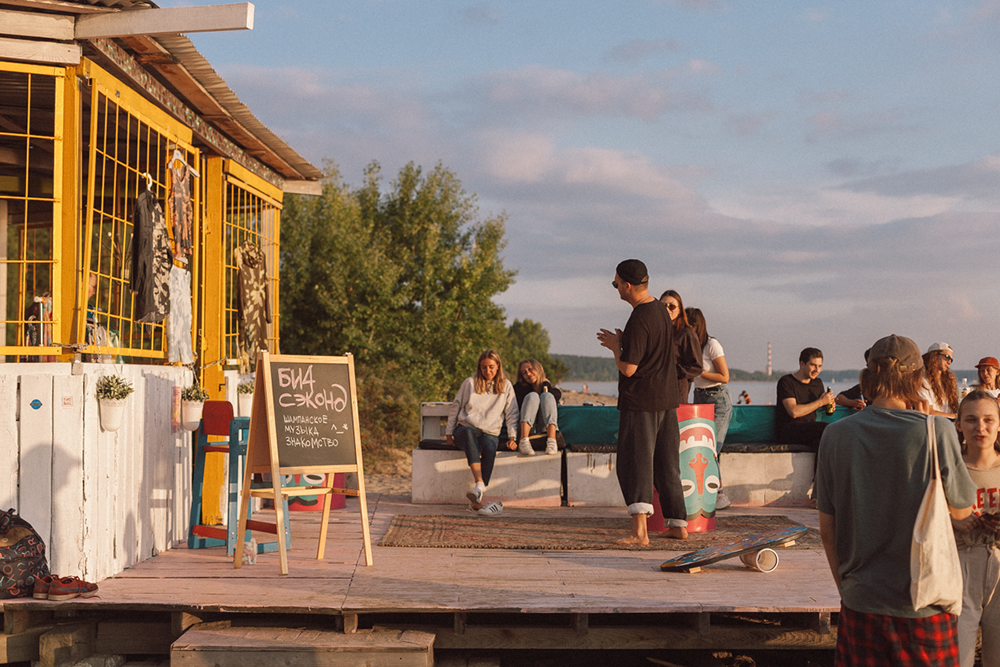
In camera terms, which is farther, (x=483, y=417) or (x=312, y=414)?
(x=483, y=417)

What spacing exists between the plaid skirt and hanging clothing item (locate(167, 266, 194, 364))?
5308mm

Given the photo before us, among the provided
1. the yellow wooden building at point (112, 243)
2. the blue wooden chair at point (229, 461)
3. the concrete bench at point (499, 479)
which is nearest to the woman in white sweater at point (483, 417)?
the concrete bench at point (499, 479)

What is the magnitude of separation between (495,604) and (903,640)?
2.23 metres

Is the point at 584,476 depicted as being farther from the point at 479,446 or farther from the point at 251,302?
the point at 251,302

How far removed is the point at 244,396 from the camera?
8.44 m

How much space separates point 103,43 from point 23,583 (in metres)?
3.11

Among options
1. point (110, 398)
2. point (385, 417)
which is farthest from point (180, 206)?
point (385, 417)

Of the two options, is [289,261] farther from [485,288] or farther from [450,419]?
[450,419]

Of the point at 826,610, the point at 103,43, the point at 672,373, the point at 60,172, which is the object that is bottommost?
the point at 826,610

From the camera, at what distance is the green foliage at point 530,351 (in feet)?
120

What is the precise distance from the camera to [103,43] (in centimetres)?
548

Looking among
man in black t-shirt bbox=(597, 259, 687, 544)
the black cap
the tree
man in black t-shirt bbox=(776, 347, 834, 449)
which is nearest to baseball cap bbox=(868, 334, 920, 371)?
man in black t-shirt bbox=(597, 259, 687, 544)

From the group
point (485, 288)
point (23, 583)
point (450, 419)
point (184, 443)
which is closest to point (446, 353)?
point (485, 288)

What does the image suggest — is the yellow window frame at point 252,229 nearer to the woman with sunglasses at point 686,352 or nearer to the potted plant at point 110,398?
the potted plant at point 110,398
